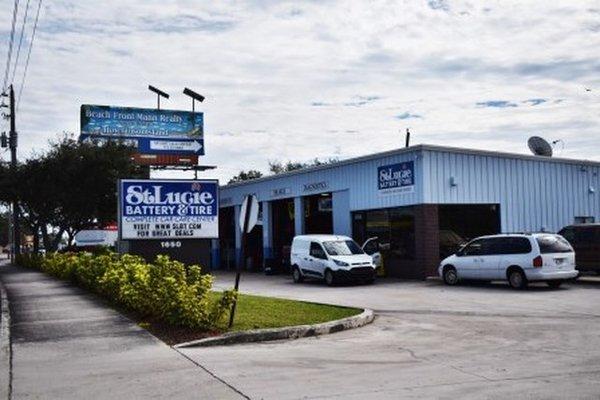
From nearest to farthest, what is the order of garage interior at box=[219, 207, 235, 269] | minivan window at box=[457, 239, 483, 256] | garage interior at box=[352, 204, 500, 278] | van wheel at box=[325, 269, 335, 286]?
minivan window at box=[457, 239, 483, 256] < van wheel at box=[325, 269, 335, 286] < garage interior at box=[352, 204, 500, 278] < garage interior at box=[219, 207, 235, 269]

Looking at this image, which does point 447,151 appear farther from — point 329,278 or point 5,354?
point 5,354

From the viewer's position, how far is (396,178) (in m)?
27.6

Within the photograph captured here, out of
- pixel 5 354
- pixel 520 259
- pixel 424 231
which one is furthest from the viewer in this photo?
pixel 424 231

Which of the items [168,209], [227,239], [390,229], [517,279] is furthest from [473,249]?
[227,239]

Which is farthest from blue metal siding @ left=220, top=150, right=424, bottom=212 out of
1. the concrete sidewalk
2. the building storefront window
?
the concrete sidewalk

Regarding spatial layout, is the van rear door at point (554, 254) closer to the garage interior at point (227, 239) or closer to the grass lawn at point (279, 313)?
the grass lawn at point (279, 313)

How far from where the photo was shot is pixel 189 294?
12.0 m

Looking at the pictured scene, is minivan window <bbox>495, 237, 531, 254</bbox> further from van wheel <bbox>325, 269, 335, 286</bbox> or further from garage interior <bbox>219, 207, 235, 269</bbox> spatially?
garage interior <bbox>219, 207, 235, 269</bbox>

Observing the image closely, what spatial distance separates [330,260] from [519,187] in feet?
30.4

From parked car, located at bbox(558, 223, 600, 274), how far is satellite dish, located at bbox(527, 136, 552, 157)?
8448 millimetres

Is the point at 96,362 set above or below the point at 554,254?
below

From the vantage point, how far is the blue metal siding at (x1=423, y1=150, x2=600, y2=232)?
26.8m

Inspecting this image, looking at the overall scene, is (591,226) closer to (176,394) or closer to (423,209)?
(423,209)

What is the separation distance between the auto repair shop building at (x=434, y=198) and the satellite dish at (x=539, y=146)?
3.60 ft
